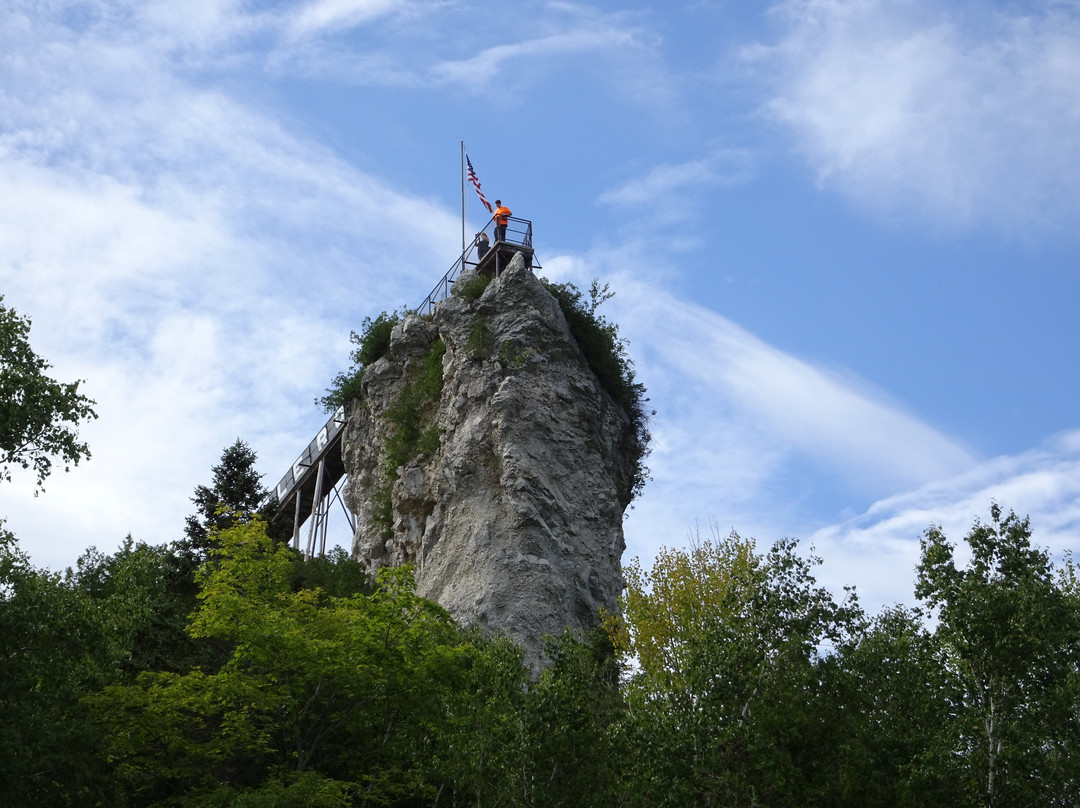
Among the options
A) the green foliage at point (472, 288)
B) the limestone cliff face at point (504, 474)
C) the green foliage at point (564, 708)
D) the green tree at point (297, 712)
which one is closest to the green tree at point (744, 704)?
the green foliage at point (564, 708)

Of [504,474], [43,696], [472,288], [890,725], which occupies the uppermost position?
[472,288]

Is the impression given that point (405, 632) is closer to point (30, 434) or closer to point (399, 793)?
point (399, 793)

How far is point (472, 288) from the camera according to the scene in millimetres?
44875

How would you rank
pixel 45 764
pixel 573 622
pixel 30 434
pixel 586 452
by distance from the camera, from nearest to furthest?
pixel 45 764
pixel 30 434
pixel 573 622
pixel 586 452

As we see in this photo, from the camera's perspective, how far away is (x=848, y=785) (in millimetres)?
21422

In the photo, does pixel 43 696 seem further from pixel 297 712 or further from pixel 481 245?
pixel 481 245

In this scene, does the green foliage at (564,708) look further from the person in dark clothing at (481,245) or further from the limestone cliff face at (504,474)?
the person in dark clothing at (481,245)

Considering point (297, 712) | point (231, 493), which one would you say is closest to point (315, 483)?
point (231, 493)

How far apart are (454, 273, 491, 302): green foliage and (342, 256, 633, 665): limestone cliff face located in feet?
1.23

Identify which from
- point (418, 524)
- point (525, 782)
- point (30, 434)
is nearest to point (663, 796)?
point (525, 782)

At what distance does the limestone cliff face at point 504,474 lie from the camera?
3694 centimetres

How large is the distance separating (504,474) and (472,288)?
9512 mm

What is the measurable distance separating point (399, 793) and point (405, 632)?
3671mm

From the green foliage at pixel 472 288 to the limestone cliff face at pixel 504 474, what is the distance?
0.38 meters
